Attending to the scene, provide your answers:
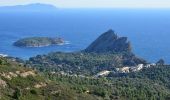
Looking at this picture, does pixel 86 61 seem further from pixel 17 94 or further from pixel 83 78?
pixel 17 94

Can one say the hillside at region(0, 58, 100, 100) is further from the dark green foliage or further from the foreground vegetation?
the foreground vegetation

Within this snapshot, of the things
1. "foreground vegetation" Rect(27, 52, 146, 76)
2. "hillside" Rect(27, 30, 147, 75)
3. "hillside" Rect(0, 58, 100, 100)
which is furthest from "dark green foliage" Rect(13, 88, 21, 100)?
"foreground vegetation" Rect(27, 52, 146, 76)

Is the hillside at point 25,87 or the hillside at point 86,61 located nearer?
the hillside at point 25,87

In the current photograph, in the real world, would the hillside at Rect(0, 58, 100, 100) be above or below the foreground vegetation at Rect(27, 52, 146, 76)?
above

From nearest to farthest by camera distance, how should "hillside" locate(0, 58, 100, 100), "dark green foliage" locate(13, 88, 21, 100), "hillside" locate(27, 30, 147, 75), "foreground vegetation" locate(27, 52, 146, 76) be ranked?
"dark green foliage" locate(13, 88, 21, 100) < "hillside" locate(0, 58, 100, 100) < "hillside" locate(27, 30, 147, 75) < "foreground vegetation" locate(27, 52, 146, 76)

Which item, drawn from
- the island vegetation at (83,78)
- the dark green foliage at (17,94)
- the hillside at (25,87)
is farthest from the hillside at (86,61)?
the dark green foliage at (17,94)

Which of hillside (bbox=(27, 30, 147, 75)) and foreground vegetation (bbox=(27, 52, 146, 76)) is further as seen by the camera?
foreground vegetation (bbox=(27, 52, 146, 76))

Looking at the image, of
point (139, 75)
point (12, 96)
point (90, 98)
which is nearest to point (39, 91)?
point (12, 96)

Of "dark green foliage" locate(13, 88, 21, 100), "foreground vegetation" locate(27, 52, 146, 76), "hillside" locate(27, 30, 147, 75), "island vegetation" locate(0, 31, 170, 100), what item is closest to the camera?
"dark green foliage" locate(13, 88, 21, 100)

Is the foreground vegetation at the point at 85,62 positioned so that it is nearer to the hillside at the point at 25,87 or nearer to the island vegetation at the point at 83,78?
the island vegetation at the point at 83,78

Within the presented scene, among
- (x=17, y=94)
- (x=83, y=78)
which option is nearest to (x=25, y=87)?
(x=17, y=94)

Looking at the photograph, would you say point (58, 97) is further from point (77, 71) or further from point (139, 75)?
point (77, 71)
